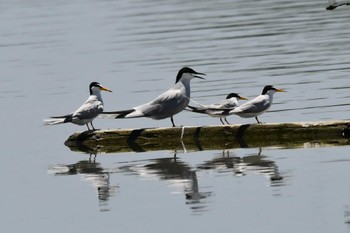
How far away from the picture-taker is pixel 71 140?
62.7 ft

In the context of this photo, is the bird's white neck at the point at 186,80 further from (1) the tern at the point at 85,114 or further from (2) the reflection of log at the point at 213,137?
(1) the tern at the point at 85,114

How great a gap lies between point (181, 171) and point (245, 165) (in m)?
0.86

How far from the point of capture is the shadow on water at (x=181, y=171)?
50.2 ft

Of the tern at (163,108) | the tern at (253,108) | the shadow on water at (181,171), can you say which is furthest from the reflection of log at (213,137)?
the tern at (253,108)

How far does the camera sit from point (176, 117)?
2134 cm

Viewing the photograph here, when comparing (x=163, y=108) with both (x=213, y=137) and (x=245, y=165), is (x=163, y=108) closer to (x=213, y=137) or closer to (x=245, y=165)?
(x=213, y=137)

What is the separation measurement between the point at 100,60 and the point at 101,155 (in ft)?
46.3

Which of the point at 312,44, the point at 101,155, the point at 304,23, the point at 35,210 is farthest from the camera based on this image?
the point at 304,23

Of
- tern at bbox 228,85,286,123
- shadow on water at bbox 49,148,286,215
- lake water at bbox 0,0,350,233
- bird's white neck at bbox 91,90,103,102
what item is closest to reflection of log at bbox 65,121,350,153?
lake water at bbox 0,0,350,233

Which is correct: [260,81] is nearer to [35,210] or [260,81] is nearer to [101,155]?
[101,155]

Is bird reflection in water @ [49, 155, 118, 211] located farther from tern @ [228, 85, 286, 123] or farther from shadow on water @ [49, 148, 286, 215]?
tern @ [228, 85, 286, 123]

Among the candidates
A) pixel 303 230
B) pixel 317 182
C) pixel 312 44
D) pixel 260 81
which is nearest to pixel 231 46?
pixel 312 44

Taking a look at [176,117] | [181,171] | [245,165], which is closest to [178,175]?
[181,171]

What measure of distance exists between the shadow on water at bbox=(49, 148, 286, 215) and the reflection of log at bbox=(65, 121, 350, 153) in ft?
1.05
